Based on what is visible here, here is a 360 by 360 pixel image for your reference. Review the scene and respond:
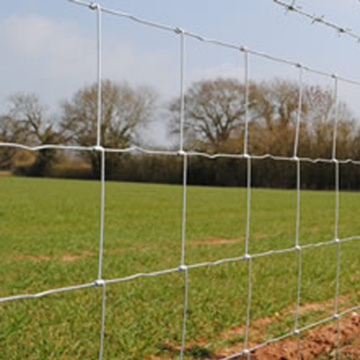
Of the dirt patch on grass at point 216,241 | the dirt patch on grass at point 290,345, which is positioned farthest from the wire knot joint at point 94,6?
the dirt patch on grass at point 216,241

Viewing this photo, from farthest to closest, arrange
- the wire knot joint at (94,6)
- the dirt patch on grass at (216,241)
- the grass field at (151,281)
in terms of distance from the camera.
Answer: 1. the dirt patch on grass at (216,241)
2. the grass field at (151,281)
3. the wire knot joint at (94,6)

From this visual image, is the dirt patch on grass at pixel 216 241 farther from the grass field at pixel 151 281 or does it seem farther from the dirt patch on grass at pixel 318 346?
the dirt patch on grass at pixel 318 346

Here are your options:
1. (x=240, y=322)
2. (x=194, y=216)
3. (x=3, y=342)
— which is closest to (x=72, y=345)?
(x=3, y=342)

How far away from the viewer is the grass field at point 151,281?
7.47ft

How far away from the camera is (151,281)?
3.34 meters

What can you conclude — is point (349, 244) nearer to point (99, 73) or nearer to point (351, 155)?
point (351, 155)

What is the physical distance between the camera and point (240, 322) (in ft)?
8.39

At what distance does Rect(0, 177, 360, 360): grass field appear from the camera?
2275 mm

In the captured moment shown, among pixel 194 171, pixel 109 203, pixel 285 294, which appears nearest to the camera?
pixel 285 294

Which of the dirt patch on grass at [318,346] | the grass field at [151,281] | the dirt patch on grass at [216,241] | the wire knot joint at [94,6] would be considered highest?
the wire knot joint at [94,6]

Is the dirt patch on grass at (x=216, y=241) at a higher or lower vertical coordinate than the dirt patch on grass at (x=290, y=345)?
lower

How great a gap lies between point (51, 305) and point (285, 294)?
1.32 m

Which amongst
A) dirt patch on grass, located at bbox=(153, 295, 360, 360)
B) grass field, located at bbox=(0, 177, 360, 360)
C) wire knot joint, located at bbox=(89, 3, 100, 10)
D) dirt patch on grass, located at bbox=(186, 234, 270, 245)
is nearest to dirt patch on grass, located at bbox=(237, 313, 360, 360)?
dirt patch on grass, located at bbox=(153, 295, 360, 360)

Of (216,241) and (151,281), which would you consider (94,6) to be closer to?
(151,281)
